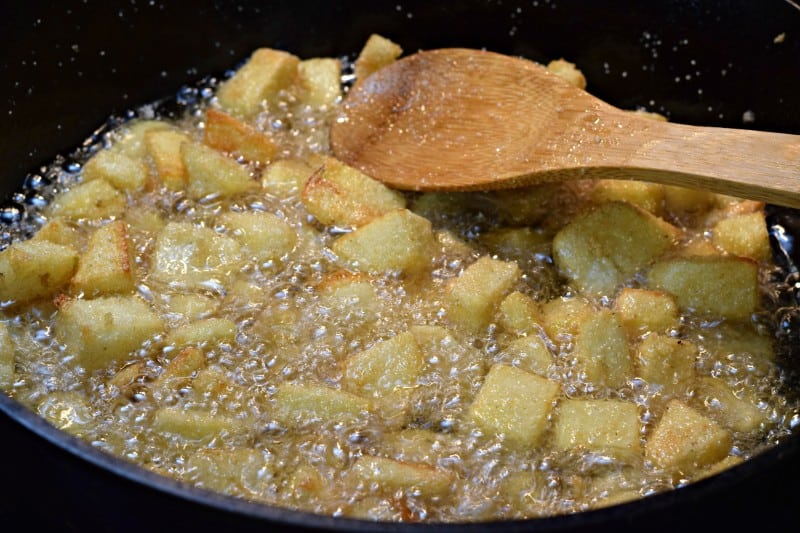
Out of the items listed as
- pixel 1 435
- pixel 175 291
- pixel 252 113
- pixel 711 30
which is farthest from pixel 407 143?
pixel 1 435

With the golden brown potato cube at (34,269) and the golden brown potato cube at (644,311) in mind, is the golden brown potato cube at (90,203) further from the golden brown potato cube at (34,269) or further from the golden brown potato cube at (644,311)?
the golden brown potato cube at (644,311)

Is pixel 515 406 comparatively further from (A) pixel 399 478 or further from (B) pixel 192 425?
(B) pixel 192 425

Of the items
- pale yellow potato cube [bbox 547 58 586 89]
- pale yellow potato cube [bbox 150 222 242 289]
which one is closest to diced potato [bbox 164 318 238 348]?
pale yellow potato cube [bbox 150 222 242 289]

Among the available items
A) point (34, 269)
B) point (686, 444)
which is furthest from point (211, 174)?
point (686, 444)

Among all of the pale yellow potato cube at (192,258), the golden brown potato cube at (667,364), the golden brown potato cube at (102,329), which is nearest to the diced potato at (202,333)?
the golden brown potato cube at (102,329)

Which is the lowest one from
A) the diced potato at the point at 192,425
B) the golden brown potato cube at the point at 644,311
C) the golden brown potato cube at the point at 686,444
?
the golden brown potato cube at the point at 686,444
